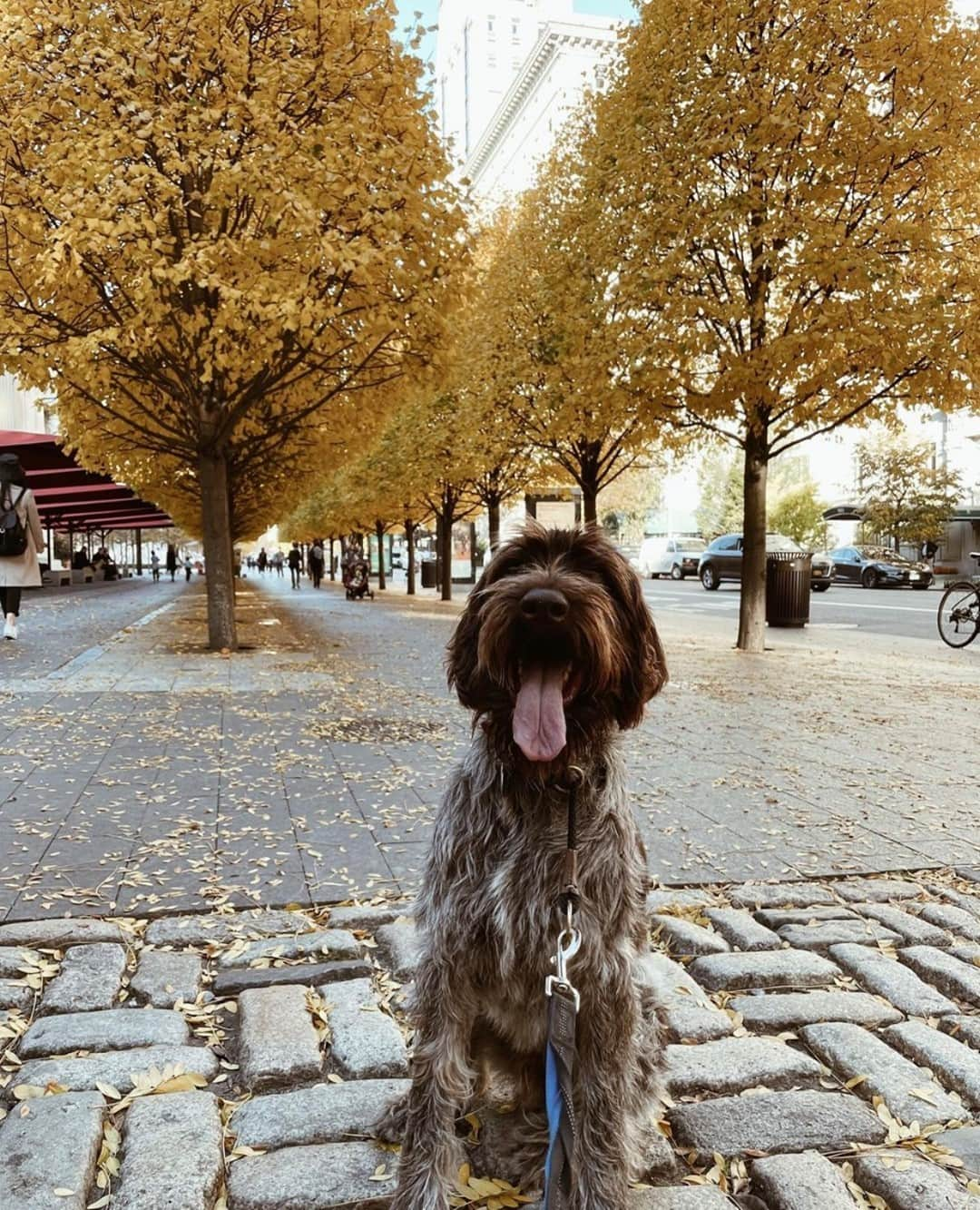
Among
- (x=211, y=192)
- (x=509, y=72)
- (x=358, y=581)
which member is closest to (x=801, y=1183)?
(x=211, y=192)

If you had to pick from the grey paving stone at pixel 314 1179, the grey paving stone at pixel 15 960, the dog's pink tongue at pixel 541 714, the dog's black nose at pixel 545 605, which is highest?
the dog's black nose at pixel 545 605

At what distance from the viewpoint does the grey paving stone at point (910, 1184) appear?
2121 mm

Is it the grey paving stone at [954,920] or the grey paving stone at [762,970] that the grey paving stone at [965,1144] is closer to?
the grey paving stone at [762,970]

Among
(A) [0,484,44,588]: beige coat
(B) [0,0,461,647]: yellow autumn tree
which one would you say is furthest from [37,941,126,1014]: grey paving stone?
(A) [0,484,44,588]: beige coat

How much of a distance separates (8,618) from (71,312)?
4.71 meters

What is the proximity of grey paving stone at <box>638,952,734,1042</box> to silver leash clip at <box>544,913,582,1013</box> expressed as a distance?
2.49 ft

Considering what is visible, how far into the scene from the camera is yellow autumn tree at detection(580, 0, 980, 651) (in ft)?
35.9

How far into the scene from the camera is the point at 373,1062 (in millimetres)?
2668

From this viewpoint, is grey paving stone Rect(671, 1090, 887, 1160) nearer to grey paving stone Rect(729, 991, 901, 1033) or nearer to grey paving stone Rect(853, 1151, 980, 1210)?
grey paving stone Rect(853, 1151, 980, 1210)

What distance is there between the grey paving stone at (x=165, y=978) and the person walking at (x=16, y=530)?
10212mm

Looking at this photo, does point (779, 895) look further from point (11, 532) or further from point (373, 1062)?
point (11, 532)

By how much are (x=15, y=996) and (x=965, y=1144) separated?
271 cm

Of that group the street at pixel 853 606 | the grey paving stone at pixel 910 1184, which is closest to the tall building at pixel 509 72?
the street at pixel 853 606

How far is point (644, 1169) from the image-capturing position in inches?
88.4
